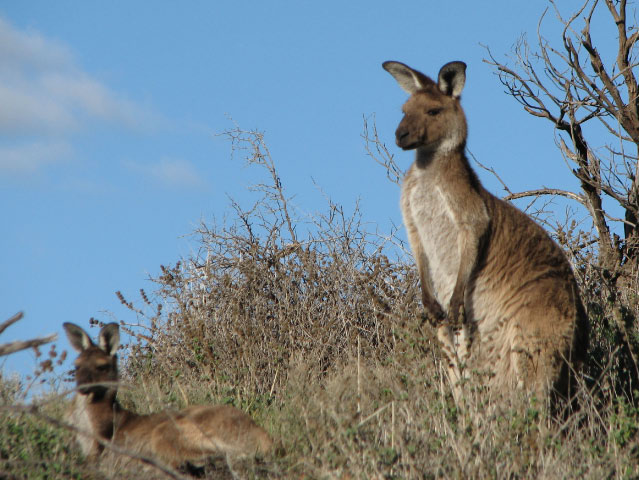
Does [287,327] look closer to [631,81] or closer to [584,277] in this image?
[584,277]

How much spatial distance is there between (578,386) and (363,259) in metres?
3.14

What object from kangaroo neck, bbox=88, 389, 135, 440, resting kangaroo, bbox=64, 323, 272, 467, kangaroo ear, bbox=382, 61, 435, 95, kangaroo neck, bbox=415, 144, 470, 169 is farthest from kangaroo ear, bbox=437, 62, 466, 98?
kangaroo neck, bbox=88, 389, 135, 440

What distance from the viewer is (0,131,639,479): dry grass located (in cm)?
471

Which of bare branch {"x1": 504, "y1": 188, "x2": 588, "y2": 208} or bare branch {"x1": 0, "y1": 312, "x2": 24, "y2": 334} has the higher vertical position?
bare branch {"x1": 504, "y1": 188, "x2": 588, "y2": 208}

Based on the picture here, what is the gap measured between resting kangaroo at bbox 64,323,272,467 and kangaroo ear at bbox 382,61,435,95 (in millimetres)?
2923

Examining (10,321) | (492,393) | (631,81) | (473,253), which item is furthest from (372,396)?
(631,81)

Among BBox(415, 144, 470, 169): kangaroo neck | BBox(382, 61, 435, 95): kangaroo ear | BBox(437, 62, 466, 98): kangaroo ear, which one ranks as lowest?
BBox(415, 144, 470, 169): kangaroo neck

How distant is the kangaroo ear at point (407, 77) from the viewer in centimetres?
678

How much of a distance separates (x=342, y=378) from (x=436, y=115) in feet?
6.81

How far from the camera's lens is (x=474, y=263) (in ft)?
21.0

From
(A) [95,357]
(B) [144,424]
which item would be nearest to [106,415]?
(B) [144,424]

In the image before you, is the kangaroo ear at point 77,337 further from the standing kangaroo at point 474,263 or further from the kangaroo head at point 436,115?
the kangaroo head at point 436,115

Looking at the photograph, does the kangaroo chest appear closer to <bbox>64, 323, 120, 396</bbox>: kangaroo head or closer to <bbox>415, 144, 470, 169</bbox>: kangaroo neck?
<bbox>415, 144, 470, 169</bbox>: kangaroo neck

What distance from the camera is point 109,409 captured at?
552cm
